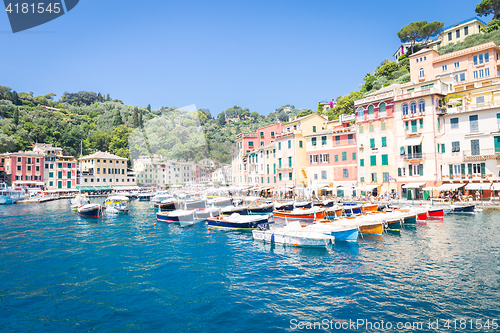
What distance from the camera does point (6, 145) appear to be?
90.4m

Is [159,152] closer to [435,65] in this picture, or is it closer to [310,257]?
[435,65]

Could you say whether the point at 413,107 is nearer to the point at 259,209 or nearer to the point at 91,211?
the point at 259,209

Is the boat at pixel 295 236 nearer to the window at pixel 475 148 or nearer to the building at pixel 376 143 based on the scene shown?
the building at pixel 376 143

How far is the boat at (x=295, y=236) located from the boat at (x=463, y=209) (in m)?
19.9

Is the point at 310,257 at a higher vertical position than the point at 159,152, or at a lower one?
lower

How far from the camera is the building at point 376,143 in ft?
139

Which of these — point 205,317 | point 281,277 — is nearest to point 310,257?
point 281,277

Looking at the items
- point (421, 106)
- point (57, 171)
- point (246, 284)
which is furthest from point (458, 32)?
point (57, 171)

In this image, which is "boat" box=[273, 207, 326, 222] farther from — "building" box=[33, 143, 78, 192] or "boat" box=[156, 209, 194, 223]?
"building" box=[33, 143, 78, 192]

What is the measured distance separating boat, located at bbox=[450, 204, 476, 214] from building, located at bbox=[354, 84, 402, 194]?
8.67 metres

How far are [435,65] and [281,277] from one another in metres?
61.4

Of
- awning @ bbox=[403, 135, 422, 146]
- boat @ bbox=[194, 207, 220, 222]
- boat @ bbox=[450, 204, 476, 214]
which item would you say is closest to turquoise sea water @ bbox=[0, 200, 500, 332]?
boat @ bbox=[450, 204, 476, 214]

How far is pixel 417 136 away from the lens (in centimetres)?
4025

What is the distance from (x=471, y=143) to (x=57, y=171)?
350 ft
